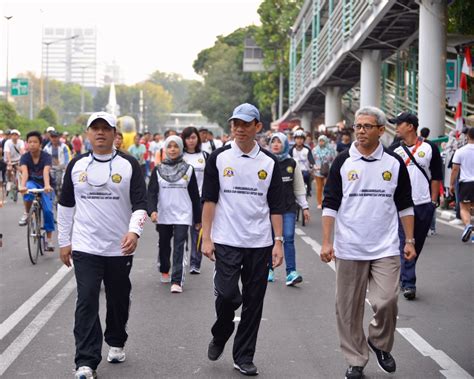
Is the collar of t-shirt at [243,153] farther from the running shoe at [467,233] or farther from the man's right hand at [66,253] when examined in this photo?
the running shoe at [467,233]

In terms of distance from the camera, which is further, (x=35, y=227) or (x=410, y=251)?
(x=35, y=227)

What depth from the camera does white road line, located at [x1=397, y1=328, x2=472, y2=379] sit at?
6.61m

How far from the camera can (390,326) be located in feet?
21.2

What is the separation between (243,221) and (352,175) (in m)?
0.79

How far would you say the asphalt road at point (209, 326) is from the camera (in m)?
6.75

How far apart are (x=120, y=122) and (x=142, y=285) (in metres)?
8.24

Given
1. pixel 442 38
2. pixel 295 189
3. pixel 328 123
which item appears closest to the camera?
pixel 295 189

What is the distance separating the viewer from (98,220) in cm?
650

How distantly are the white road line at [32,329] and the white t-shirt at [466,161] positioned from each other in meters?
6.42

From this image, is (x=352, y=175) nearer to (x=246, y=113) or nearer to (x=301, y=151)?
(x=246, y=113)

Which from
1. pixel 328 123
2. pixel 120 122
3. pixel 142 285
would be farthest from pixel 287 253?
pixel 328 123

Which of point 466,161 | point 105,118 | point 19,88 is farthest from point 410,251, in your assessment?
point 19,88

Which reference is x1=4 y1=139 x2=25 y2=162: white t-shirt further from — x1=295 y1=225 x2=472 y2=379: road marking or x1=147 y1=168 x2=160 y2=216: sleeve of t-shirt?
x1=295 y1=225 x2=472 y2=379: road marking

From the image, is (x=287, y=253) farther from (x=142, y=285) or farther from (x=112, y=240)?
(x=112, y=240)
